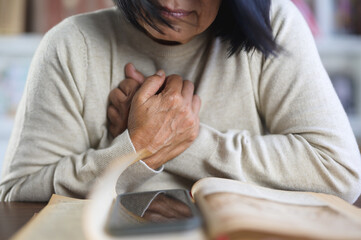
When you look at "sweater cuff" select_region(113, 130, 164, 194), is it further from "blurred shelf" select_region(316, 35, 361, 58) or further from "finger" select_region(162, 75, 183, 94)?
"blurred shelf" select_region(316, 35, 361, 58)

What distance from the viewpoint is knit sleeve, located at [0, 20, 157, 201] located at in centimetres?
74

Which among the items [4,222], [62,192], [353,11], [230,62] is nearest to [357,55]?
[353,11]

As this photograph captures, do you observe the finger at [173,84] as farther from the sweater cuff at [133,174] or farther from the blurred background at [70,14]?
the blurred background at [70,14]

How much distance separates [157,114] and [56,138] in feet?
0.71

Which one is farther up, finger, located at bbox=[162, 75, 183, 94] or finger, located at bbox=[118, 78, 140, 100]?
finger, located at bbox=[162, 75, 183, 94]

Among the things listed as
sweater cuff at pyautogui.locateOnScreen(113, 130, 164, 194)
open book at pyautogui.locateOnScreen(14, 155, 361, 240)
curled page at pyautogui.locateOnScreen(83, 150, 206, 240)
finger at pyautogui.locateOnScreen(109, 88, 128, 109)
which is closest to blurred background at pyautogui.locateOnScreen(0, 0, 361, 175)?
finger at pyautogui.locateOnScreen(109, 88, 128, 109)

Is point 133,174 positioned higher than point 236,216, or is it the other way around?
point 236,216

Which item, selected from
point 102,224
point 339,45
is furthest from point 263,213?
point 339,45

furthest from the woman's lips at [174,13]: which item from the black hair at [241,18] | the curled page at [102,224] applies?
the curled page at [102,224]

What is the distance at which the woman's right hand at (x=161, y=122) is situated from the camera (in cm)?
73

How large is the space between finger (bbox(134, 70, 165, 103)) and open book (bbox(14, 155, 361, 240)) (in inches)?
8.9

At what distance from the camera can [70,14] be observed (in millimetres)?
1960

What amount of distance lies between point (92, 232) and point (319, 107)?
0.55 meters

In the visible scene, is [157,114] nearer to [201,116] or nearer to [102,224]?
[201,116]
